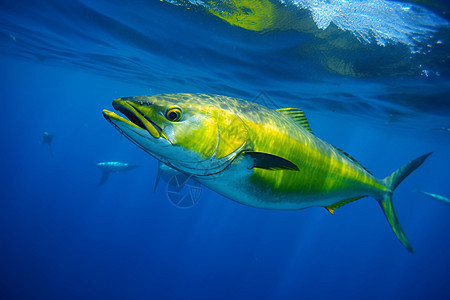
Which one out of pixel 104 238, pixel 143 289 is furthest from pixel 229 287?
pixel 104 238

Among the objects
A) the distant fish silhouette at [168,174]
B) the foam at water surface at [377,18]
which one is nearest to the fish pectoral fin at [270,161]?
the foam at water surface at [377,18]

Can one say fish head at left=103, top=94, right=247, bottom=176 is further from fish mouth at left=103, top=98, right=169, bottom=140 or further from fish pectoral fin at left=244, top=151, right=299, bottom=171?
fish pectoral fin at left=244, top=151, right=299, bottom=171

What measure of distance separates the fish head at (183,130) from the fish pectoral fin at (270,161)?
0.15 meters

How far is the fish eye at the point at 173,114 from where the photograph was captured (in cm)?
144

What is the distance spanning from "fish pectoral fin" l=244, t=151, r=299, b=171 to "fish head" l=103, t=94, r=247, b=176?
0.15 meters

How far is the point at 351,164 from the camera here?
242 centimetres

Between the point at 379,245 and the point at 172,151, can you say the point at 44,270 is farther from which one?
the point at 379,245

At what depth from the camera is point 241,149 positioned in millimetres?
1642

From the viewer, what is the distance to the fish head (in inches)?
53.0

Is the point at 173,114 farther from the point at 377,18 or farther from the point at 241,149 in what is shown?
the point at 377,18

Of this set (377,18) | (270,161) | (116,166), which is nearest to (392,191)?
(270,161)

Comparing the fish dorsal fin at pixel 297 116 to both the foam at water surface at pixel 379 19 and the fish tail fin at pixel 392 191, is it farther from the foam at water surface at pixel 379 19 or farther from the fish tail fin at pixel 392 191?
the foam at water surface at pixel 379 19

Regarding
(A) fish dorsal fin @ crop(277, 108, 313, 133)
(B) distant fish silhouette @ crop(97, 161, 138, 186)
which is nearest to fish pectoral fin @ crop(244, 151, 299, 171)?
(A) fish dorsal fin @ crop(277, 108, 313, 133)

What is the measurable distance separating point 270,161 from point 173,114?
2.24 feet
